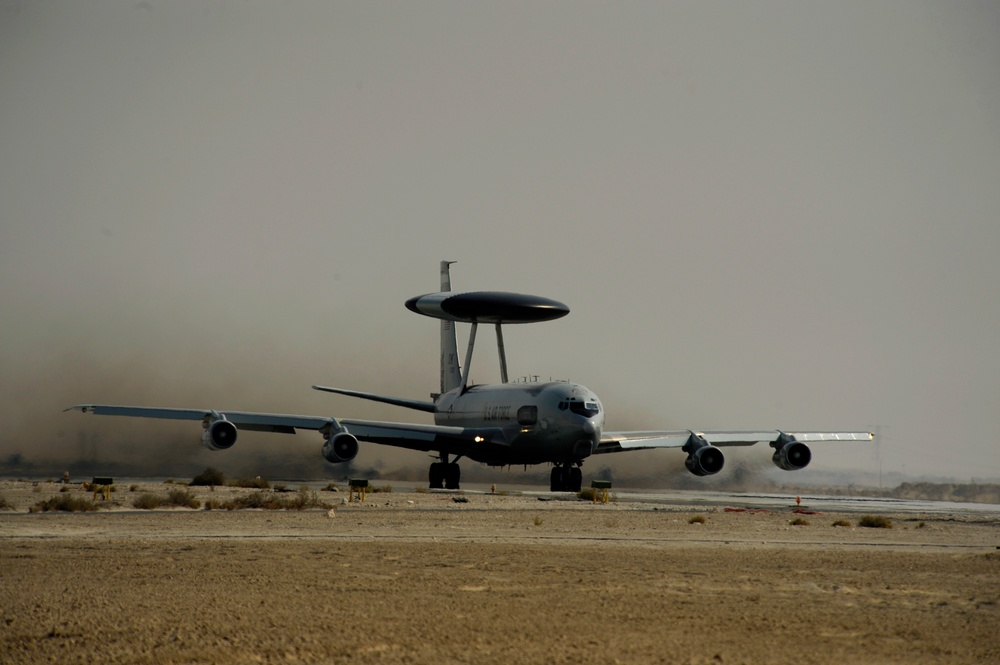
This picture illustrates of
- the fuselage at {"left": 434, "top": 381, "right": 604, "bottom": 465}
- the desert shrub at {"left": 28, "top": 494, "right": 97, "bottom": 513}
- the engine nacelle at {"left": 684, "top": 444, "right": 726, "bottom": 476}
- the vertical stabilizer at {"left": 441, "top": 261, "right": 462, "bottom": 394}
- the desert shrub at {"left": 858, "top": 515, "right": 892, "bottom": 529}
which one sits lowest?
the desert shrub at {"left": 858, "top": 515, "right": 892, "bottom": 529}

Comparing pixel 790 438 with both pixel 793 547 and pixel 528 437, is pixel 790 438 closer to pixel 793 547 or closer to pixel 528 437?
pixel 528 437

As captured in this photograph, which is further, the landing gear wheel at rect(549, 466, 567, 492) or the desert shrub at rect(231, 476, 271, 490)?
the desert shrub at rect(231, 476, 271, 490)

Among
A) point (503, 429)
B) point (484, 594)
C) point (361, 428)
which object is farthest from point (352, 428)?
point (484, 594)

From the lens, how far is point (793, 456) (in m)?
53.5

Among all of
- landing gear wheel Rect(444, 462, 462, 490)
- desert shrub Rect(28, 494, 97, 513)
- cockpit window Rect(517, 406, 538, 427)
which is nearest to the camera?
desert shrub Rect(28, 494, 97, 513)

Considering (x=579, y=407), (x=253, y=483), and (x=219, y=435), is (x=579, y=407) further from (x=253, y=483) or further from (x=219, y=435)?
(x=253, y=483)

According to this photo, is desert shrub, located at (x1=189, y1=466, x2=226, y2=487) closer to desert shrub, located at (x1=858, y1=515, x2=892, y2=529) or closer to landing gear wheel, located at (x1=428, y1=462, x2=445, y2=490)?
landing gear wheel, located at (x1=428, y1=462, x2=445, y2=490)

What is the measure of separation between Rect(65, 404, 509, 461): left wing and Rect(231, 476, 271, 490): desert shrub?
8.65m

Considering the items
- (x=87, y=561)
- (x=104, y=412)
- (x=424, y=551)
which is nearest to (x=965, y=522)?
(x=424, y=551)

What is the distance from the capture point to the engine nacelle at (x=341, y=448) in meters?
45.8

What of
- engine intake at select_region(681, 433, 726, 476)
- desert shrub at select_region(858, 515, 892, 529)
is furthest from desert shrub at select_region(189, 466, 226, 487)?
desert shrub at select_region(858, 515, 892, 529)

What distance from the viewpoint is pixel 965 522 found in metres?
36.3

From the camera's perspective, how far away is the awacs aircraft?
46188mm

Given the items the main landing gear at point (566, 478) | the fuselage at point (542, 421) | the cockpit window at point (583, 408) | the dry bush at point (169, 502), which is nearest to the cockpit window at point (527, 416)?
the fuselage at point (542, 421)
